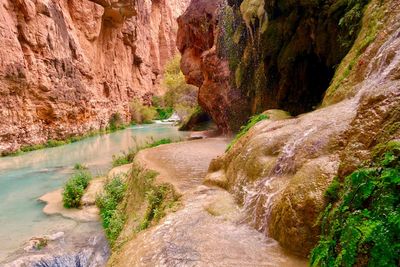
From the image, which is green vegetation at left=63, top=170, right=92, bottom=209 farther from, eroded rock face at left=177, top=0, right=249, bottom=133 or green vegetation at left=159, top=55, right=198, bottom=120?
green vegetation at left=159, top=55, right=198, bottom=120

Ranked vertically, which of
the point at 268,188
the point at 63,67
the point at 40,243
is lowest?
the point at 40,243

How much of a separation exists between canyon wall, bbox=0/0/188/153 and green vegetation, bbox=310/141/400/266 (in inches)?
797

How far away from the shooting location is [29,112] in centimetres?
2191

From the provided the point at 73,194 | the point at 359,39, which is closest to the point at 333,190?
the point at 359,39

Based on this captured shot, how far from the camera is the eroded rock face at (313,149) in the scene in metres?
3.44

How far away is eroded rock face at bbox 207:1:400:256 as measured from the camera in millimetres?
3438

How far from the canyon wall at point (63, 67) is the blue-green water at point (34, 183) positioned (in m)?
2.48

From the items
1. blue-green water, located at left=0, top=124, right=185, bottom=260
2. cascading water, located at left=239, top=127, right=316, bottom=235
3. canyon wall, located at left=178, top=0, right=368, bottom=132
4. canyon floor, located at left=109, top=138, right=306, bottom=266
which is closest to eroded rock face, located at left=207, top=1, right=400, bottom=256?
cascading water, located at left=239, top=127, right=316, bottom=235

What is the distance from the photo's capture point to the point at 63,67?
2530 centimetres

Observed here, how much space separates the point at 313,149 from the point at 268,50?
8301 mm

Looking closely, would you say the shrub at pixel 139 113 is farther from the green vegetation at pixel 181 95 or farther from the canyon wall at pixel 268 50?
the canyon wall at pixel 268 50

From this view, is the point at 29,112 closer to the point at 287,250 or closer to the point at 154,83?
the point at 287,250

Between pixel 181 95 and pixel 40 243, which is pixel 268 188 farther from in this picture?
pixel 181 95

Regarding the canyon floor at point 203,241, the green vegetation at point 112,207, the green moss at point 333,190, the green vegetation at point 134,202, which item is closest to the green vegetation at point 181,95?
the green vegetation at point 112,207
